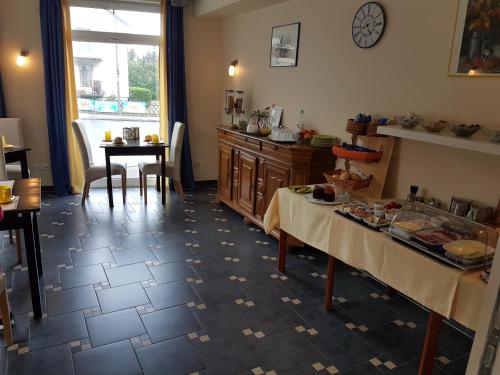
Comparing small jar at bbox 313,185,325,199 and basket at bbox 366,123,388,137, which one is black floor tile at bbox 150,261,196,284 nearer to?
small jar at bbox 313,185,325,199

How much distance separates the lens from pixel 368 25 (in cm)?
304

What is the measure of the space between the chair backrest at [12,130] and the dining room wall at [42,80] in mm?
282

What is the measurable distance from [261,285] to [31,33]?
426 cm

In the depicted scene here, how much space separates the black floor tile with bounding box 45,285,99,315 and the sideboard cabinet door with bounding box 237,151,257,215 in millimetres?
1883

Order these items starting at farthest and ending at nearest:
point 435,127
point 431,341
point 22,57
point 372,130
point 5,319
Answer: point 22,57 → point 372,130 → point 435,127 → point 5,319 → point 431,341

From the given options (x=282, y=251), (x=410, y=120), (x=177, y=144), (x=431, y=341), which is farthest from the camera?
(x=177, y=144)

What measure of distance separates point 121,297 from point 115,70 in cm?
379

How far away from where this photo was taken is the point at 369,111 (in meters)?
3.13

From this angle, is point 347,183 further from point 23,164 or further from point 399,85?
point 23,164

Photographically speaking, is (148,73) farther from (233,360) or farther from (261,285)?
(233,360)

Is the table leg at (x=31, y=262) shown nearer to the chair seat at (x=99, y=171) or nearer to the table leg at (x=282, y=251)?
the table leg at (x=282, y=251)

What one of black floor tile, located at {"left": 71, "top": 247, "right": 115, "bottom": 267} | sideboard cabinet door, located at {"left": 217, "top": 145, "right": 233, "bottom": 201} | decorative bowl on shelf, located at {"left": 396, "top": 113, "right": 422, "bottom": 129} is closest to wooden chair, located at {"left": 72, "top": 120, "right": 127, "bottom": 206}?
sideboard cabinet door, located at {"left": 217, "top": 145, "right": 233, "bottom": 201}

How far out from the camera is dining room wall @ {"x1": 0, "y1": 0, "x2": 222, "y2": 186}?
187 inches

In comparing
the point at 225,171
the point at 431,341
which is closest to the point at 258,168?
the point at 225,171
